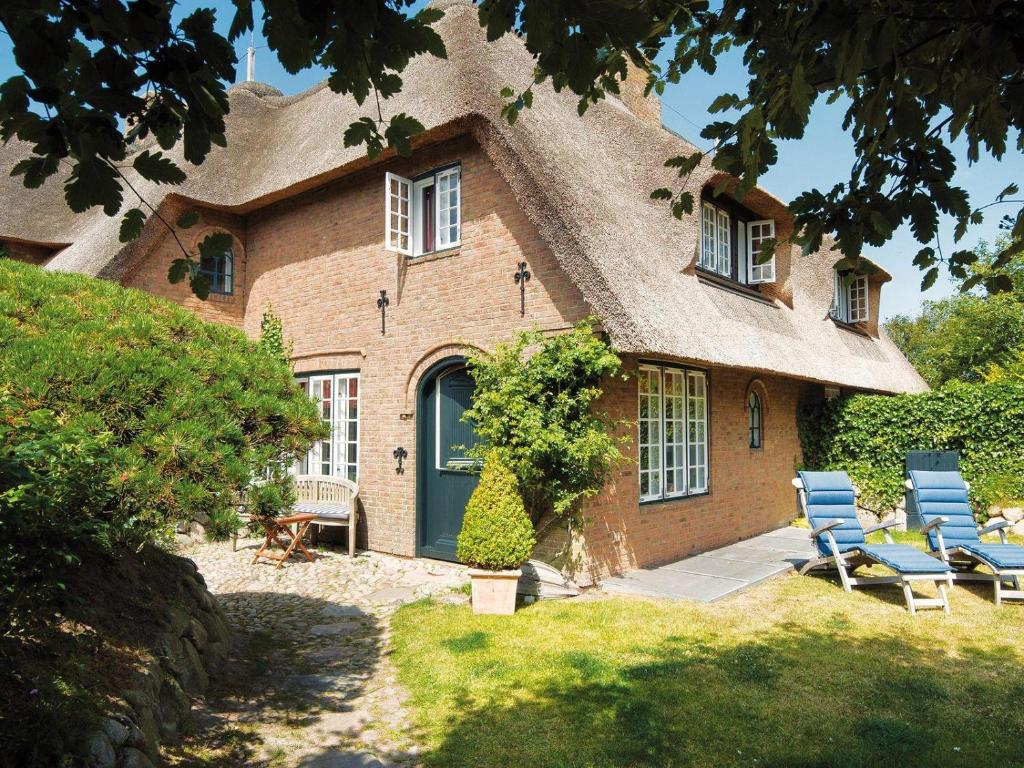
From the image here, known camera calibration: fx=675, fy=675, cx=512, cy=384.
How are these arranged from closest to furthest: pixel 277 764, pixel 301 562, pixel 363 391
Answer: pixel 277 764, pixel 301 562, pixel 363 391

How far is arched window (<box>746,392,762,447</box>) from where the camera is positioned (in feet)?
37.2

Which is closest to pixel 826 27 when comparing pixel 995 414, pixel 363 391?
pixel 363 391

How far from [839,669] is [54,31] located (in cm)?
578

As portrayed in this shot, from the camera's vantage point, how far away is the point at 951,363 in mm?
28031

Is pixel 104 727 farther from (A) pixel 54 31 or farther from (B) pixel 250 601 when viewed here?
(B) pixel 250 601

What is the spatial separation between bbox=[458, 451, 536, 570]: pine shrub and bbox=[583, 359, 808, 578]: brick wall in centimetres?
116

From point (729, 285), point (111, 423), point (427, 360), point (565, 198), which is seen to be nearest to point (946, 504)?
point (729, 285)

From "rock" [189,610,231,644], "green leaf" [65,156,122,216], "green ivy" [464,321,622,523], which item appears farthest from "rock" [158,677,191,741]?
"green ivy" [464,321,622,523]

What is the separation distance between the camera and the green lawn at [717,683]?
382 cm

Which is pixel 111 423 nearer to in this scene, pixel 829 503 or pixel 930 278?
pixel 930 278

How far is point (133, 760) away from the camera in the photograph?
303 centimetres

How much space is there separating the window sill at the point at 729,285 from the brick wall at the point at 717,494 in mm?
1233

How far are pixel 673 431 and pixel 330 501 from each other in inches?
198

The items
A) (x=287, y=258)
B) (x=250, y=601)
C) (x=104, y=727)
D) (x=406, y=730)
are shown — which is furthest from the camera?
(x=287, y=258)
